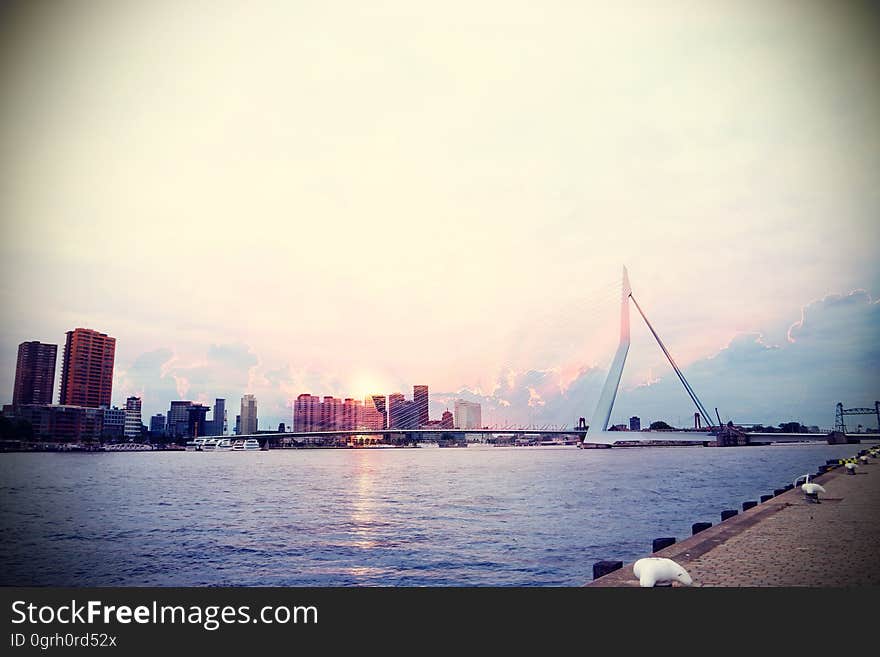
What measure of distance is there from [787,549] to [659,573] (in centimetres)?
272

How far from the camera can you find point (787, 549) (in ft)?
23.7

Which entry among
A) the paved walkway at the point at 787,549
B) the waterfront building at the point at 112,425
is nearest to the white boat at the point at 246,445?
the waterfront building at the point at 112,425

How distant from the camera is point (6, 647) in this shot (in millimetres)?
4699

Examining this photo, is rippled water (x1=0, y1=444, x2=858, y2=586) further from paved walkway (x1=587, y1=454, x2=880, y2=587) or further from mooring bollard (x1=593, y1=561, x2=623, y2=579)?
mooring bollard (x1=593, y1=561, x2=623, y2=579)

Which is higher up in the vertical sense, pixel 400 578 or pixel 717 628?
pixel 717 628

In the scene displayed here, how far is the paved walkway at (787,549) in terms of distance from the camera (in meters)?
5.88

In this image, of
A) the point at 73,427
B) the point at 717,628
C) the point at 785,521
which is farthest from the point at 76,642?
the point at 73,427

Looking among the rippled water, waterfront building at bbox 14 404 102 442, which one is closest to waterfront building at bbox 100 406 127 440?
waterfront building at bbox 14 404 102 442

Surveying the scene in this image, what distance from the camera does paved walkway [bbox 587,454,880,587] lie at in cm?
588

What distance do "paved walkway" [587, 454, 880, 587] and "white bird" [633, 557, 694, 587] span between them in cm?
29

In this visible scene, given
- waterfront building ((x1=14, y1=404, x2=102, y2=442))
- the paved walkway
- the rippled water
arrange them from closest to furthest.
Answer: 1. the paved walkway
2. the rippled water
3. waterfront building ((x1=14, y1=404, x2=102, y2=442))

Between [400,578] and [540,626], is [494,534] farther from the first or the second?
[540,626]

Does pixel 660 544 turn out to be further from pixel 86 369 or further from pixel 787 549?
pixel 86 369

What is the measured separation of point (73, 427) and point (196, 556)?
52012 millimetres
